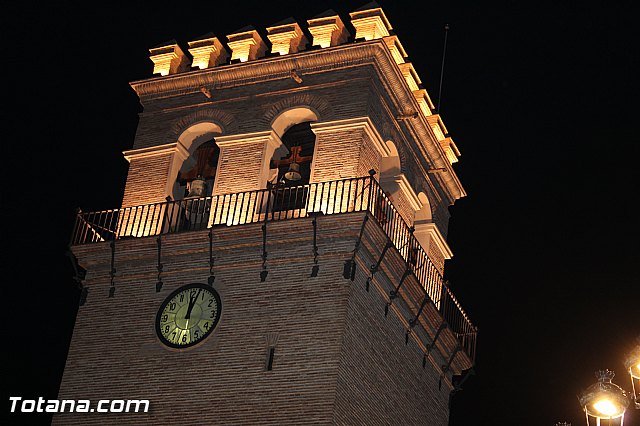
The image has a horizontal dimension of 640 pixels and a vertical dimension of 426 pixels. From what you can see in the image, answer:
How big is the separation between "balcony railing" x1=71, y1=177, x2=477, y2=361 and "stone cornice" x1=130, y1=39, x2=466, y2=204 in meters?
2.39

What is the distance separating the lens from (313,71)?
3172cm

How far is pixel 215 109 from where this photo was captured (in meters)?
32.4

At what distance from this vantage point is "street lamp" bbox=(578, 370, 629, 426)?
57.8 ft

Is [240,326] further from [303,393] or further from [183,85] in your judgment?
[183,85]

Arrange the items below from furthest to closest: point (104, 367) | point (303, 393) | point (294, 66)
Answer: point (294, 66), point (104, 367), point (303, 393)

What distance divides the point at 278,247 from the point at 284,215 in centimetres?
121

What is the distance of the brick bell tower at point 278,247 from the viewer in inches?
1112

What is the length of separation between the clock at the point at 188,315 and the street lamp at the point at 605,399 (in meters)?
12.4

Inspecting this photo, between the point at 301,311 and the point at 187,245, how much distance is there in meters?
3.16

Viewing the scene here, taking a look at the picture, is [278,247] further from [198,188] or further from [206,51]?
[206,51]

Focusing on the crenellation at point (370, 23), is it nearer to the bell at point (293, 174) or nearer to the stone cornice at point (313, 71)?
the stone cornice at point (313, 71)

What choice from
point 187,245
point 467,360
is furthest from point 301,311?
point 467,360

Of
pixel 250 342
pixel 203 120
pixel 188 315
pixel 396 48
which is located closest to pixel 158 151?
pixel 203 120

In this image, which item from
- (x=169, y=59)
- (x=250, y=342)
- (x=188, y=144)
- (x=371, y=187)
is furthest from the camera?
(x=169, y=59)
